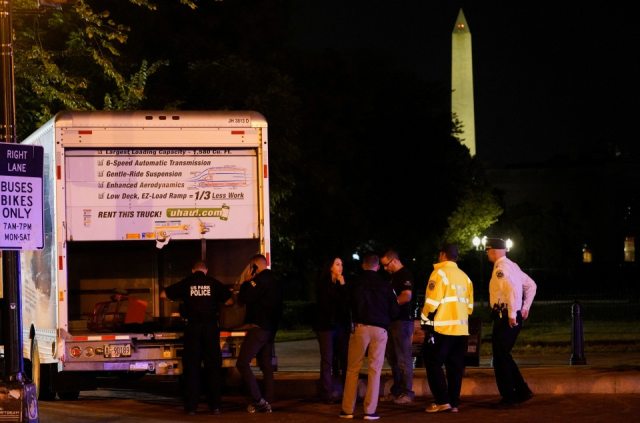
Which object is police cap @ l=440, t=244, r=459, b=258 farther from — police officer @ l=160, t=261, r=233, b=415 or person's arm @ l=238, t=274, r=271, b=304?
police officer @ l=160, t=261, r=233, b=415

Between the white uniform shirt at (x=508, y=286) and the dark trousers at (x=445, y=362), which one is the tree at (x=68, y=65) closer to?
the dark trousers at (x=445, y=362)

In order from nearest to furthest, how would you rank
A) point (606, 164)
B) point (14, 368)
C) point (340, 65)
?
point (14, 368) → point (340, 65) → point (606, 164)

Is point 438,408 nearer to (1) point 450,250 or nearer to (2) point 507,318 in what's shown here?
(2) point 507,318

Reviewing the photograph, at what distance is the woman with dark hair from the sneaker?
2.77 ft

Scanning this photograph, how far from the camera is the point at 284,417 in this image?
39.7ft

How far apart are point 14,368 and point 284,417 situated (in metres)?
3.36

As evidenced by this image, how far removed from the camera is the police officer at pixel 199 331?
12.3 m

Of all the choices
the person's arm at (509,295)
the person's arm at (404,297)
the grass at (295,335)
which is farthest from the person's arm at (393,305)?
the grass at (295,335)

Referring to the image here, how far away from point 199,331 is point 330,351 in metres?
1.61

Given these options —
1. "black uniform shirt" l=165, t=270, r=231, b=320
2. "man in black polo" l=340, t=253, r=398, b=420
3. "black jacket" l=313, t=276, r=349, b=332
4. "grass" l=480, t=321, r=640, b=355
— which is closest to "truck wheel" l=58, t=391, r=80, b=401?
"black uniform shirt" l=165, t=270, r=231, b=320

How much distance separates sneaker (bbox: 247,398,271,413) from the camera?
12.5 metres

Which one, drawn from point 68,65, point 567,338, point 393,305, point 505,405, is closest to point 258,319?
point 393,305

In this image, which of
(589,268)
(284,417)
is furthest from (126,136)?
(589,268)

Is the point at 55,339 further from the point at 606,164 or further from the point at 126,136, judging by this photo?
the point at 606,164
